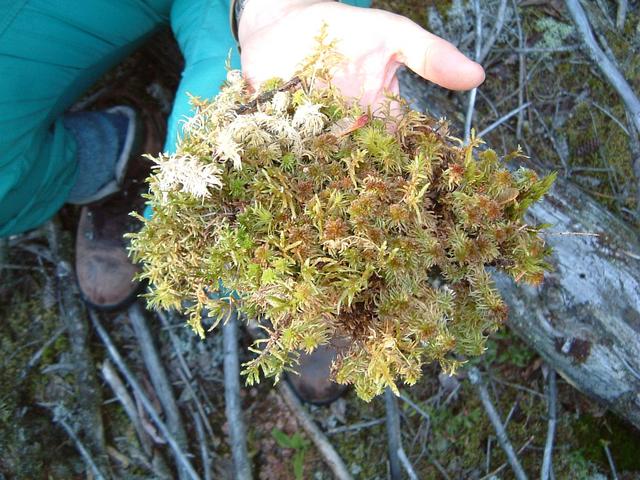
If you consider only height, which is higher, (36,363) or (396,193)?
(396,193)

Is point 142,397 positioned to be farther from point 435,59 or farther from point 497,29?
point 497,29

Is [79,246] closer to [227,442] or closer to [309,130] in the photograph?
[227,442]

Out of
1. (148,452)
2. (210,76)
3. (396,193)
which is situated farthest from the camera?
(148,452)

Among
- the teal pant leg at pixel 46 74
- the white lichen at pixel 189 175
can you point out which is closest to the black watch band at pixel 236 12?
the teal pant leg at pixel 46 74

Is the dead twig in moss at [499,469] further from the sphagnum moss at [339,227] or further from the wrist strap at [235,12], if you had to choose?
the wrist strap at [235,12]

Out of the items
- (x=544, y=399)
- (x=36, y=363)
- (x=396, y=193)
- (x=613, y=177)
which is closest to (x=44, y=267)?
(x=36, y=363)
